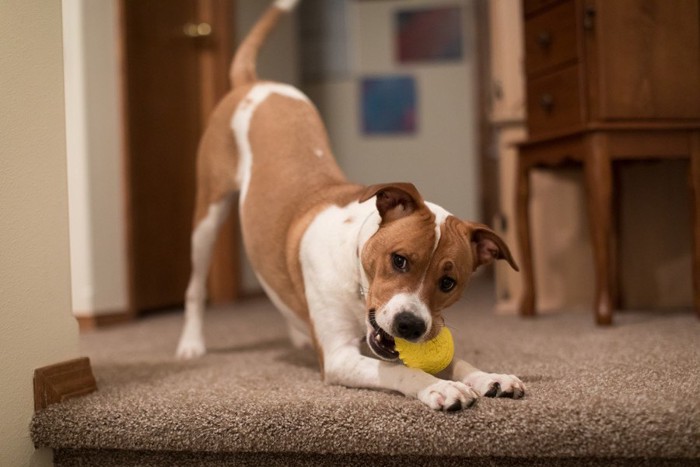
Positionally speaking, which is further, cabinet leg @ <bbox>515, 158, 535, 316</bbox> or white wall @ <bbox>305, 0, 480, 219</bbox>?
Answer: white wall @ <bbox>305, 0, 480, 219</bbox>

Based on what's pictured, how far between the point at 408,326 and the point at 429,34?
5.20 m

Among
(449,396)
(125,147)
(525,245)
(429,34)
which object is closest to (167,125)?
(125,147)

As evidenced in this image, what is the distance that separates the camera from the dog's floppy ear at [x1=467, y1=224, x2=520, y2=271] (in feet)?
6.03

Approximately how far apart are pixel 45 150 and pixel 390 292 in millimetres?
916

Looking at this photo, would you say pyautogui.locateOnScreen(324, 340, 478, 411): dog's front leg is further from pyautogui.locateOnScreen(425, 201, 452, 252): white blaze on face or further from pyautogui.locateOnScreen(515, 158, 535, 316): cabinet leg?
pyautogui.locateOnScreen(515, 158, 535, 316): cabinet leg

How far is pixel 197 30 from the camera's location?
15.4 feet

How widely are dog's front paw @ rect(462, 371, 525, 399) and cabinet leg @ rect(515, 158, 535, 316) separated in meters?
1.63

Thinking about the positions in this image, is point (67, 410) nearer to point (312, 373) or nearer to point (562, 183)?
point (312, 373)

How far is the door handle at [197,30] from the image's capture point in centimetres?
462

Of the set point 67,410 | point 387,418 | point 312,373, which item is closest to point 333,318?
point 312,373

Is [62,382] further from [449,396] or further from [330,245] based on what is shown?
[449,396]

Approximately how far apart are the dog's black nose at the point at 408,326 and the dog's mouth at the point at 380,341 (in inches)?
4.4

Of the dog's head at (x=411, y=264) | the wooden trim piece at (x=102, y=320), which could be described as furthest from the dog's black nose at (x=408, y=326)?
the wooden trim piece at (x=102, y=320)

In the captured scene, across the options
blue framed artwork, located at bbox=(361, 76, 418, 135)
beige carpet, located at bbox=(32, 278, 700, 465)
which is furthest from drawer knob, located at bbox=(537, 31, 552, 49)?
blue framed artwork, located at bbox=(361, 76, 418, 135)
